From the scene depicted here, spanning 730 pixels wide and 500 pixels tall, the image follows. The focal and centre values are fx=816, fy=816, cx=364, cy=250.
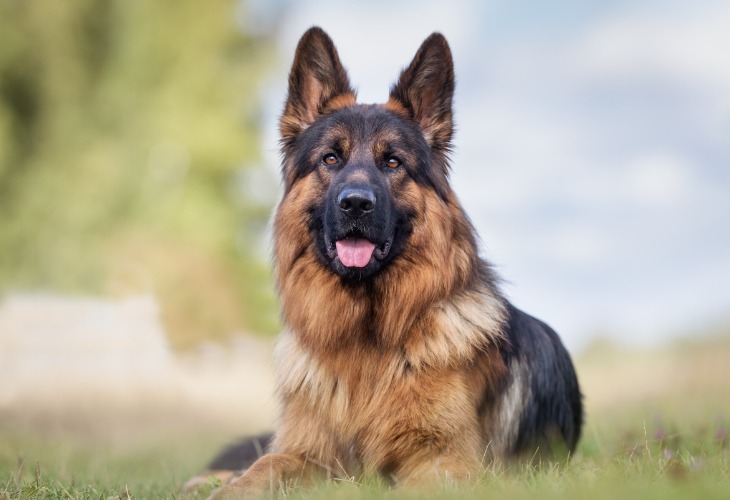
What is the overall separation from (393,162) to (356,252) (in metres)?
0.65

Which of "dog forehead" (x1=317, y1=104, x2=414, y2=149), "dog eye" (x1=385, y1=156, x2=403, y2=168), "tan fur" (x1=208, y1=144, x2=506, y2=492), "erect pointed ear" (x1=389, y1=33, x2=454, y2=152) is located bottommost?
"tan fur" (x1=208, y1=144, x2=506, y2=492)

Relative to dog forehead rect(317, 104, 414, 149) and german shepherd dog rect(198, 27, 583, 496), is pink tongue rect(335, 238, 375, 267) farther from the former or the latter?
dog forehead rect(317, 104, 414, 149)

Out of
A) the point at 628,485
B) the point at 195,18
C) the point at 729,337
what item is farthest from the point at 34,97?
the point at 628,485

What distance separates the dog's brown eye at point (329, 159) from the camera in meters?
5.11

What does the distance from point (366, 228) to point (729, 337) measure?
29.6 feet

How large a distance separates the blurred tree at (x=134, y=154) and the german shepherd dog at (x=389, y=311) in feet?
58.2

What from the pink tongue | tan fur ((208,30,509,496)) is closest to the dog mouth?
the pink tongue

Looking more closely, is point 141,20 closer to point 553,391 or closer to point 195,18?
point 195,18

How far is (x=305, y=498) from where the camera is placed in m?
3.87

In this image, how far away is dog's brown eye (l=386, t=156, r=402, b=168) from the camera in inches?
199

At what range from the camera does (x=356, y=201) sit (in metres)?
4.64

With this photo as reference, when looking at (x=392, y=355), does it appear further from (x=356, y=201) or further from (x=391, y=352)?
(x=356, y=201)

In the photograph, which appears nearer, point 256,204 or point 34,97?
point 34,97

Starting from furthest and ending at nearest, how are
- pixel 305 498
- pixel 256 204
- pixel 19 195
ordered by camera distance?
1. pixel 256 204
2. pixel 19 195
3. pixel 305 498
